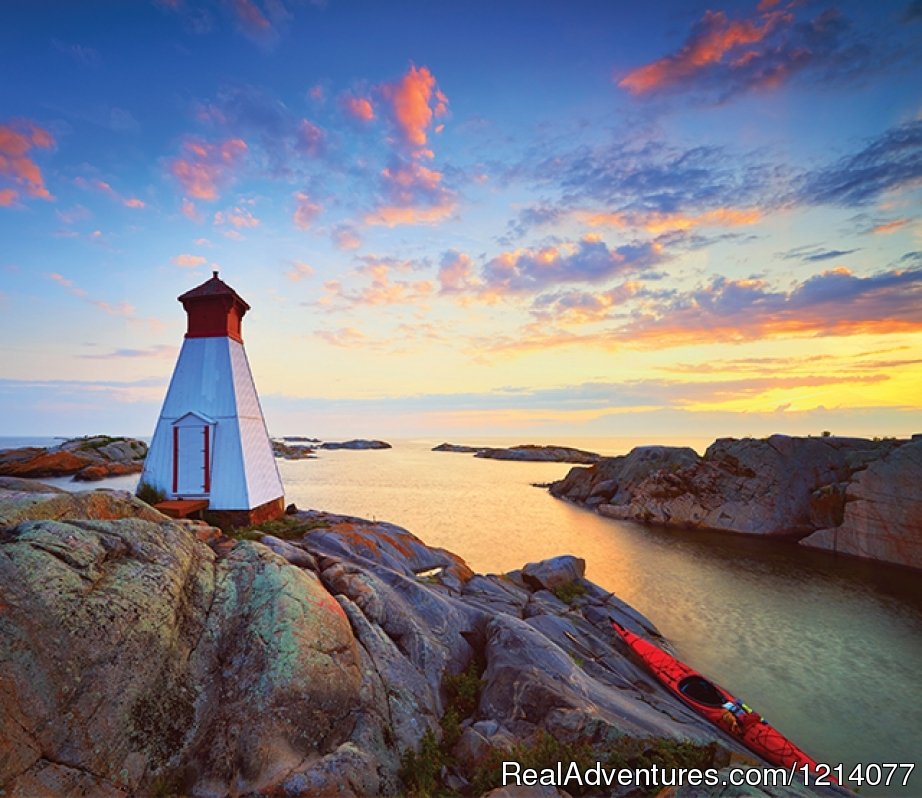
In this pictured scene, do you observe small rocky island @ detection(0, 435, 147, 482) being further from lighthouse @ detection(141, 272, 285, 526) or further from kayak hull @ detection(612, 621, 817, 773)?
kayak hull @ detection(612, 621, 817, 773)

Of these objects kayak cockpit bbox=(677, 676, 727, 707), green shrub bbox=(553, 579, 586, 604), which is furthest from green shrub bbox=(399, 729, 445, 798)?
green shrub bbox=(553, 579, 586, 604)

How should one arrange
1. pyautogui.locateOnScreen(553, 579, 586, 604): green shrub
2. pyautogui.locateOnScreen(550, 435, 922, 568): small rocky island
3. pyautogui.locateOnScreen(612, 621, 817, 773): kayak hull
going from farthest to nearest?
pyautogui.locateOnScreen(550, 435, 922, 568): small rocky island, pyautogui.locateOnScreen(553, 579, 586, 604): green shrub, pyautogui.locateOnScreen(612, 621, 817, 773): kayak hull

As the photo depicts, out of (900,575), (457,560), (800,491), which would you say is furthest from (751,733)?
(800,491)

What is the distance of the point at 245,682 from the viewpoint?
25.2ft

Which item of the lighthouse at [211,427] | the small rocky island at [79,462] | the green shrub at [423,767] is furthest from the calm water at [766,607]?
the lighthouse at [211,427]

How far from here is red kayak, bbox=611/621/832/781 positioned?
1305 centimetres

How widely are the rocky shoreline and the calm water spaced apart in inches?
401

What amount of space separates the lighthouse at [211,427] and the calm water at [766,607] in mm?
19633

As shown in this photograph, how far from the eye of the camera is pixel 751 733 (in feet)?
44.6

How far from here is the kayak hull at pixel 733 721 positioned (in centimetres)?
1296

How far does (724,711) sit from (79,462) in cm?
7630

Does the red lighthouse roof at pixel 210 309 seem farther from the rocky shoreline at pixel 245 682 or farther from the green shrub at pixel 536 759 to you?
the green shrub at pixel 536 759

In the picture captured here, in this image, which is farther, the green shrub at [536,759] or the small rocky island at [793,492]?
the small rocky island at [793,492]

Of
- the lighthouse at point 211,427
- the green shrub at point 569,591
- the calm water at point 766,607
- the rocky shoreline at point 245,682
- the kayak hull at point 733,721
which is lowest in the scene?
the calm water at point 766,607
